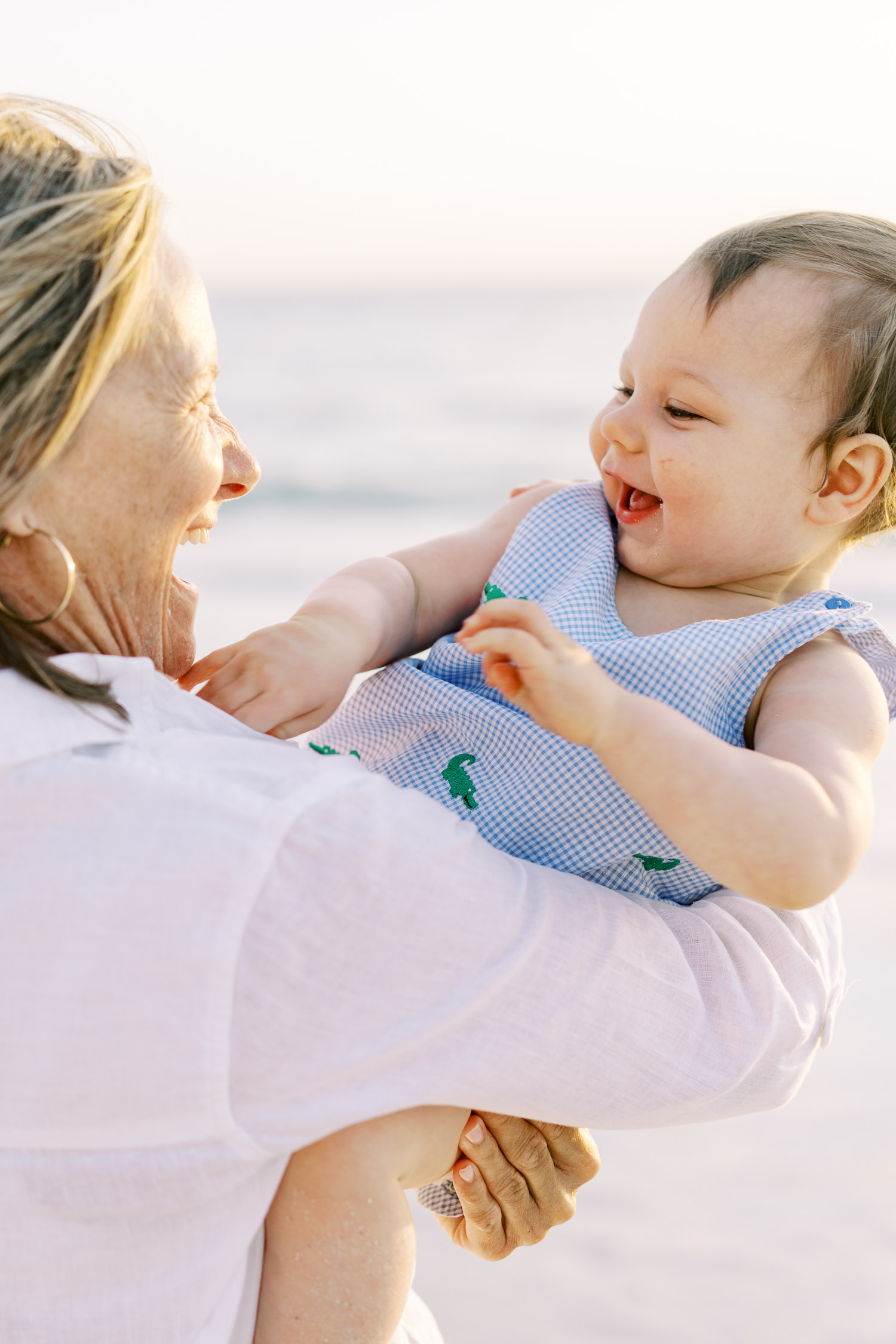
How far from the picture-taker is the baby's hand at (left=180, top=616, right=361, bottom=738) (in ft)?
5.19

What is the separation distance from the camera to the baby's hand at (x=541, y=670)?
1364 mm

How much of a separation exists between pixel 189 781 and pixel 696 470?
3.12ft

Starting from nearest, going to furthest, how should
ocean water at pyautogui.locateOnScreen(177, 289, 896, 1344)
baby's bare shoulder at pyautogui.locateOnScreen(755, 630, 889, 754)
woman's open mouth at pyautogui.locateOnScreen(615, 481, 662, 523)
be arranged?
baby's bare shoulder at pyautogui.locateOnScreen(755, 630, 889, 754) → woman's open mouth at pyautogui.locateOnScreen(615, 481, 662, 523) → ocean water at pyautogui.locateOnScreen(177, 289, 896, 1344)

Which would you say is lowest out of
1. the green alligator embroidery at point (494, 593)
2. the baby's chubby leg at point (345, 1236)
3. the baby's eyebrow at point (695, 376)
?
the baby's chubby leg at point (345, 1236)

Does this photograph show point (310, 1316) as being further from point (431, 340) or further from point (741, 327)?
point (431, 340)

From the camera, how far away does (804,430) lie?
175cm

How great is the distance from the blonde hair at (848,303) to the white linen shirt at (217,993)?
0.87 meters

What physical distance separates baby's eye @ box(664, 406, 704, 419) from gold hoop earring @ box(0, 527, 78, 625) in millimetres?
930

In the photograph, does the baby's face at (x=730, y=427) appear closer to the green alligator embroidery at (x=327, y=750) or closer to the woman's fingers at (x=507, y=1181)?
the green alligator embroidery at (x=327, y=750)

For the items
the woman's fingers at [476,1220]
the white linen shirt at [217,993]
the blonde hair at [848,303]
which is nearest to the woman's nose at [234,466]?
the white linen shirt at [217,993]

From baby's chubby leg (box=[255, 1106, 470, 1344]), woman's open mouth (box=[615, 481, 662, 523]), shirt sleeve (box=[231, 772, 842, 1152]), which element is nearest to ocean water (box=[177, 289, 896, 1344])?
woman's open mouth (box=[615, 481, 662, 523])

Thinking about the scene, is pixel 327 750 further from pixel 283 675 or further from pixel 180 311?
pixel 180 311

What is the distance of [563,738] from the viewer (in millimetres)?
1562

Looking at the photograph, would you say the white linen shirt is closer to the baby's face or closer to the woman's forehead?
the woman's forehead
